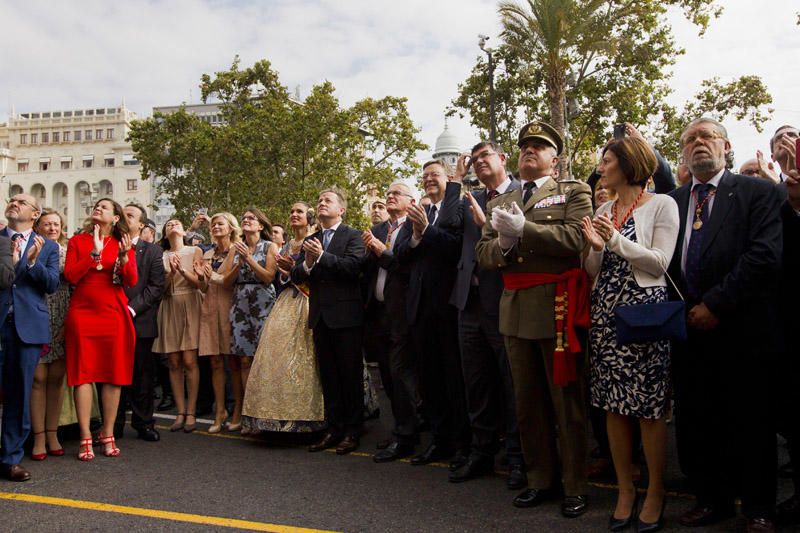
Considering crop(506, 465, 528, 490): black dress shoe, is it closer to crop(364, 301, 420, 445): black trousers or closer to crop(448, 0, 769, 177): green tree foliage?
crop(364, 301, 420, 445): black trousers

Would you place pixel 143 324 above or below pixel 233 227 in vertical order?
below

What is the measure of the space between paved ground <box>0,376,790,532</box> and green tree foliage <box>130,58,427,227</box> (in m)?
21.3

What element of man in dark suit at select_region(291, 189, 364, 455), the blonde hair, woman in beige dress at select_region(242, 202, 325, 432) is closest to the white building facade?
the blonde hair

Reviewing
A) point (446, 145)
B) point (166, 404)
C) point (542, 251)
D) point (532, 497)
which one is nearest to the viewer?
point (542, 251)

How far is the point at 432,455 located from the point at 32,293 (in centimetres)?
338

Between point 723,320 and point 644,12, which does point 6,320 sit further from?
point 644,12

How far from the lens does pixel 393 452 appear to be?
5410 millimetres

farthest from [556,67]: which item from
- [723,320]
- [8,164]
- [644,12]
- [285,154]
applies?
[8,164]

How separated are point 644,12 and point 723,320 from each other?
17791 mm

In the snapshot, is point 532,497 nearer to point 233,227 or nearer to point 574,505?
point 574,505

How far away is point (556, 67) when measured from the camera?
17.4 m

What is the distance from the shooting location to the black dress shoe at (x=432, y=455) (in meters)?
5.27

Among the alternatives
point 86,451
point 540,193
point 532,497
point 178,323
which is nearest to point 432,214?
point 540,193

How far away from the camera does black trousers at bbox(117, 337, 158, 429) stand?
6324mm
